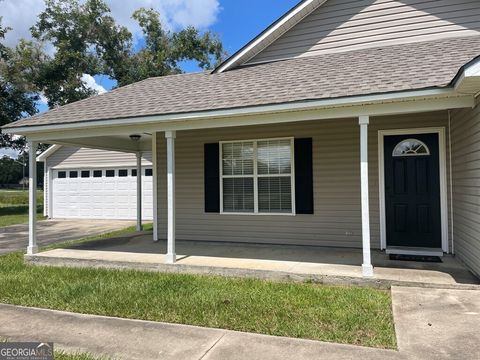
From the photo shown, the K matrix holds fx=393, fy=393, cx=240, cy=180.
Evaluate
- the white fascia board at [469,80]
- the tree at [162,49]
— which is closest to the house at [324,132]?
the white fascia board at [469,80]

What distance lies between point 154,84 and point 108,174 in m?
8.37

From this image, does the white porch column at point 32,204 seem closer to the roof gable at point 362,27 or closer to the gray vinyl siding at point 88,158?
the roof gable at point 362,27

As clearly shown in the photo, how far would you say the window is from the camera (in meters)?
7.37

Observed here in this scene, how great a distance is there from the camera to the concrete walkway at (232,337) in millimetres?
3555

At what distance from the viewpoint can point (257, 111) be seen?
20.4 feet

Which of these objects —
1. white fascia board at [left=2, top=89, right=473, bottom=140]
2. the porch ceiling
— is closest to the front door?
white fascia board at [left=2, top=89, right=473, bottom=140]

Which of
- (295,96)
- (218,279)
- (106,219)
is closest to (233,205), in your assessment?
(218,279)

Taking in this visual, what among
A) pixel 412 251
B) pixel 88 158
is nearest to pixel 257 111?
pixel 412 251

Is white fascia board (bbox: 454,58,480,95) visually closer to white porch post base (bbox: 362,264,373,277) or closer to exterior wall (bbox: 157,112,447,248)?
exterior wall (bbox: 157,112,447,248)

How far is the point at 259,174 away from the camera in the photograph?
8625 millimetres

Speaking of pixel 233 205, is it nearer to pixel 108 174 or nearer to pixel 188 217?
pixel 188 217

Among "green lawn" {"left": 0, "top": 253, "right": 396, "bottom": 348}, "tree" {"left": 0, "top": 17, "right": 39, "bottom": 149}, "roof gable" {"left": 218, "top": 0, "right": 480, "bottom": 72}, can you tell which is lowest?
"green lawn" {"left": 0, "top": 253, "right": 396, "bottom": 348}

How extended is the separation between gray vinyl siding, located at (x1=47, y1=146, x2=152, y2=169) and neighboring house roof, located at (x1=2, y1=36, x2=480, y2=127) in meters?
7.42

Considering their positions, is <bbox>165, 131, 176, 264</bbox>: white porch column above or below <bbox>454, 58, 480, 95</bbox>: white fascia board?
below
